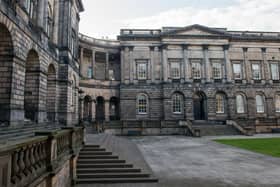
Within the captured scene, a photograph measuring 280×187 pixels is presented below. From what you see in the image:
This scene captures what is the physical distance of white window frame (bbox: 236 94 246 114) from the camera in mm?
30031

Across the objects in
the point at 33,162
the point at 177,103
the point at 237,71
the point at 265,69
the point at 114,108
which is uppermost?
the point at 265,69

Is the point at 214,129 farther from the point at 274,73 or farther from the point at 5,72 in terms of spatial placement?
the point at 5,72

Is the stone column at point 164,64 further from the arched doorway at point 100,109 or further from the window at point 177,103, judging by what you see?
the arched doorway at point 100,109

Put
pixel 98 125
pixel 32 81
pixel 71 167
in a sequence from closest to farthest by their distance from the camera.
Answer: pixel 71 167 < pixel 32 81 < pixel 98 125

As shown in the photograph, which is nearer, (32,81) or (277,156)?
(277,156)

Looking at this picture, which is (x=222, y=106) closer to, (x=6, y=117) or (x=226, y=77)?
(x=226, y=77)

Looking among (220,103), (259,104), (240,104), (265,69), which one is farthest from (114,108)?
(265,69)

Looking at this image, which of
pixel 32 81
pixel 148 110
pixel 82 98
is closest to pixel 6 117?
pixel 32 81

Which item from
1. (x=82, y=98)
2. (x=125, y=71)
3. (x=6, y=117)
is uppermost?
(x=125, y=71)

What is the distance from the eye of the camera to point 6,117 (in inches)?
369

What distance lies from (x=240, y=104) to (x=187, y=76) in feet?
32.1

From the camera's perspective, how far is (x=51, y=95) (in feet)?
54.2

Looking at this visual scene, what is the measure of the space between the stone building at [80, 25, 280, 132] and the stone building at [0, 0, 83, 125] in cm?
828

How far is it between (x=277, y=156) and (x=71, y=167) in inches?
432
